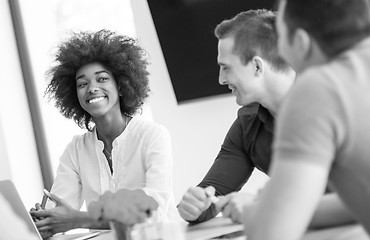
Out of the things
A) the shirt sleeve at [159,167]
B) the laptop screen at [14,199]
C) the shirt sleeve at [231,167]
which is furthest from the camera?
the shirt sleeve at [159,167]

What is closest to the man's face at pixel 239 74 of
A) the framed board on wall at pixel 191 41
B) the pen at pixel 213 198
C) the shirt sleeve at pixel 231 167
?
the shirt sleeve at pixel 231 167

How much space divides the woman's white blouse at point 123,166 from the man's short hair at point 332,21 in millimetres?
1643

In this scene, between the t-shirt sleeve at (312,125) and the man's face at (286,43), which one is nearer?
the t-shirt sleeve at (312,125)

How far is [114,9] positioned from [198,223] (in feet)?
8.62

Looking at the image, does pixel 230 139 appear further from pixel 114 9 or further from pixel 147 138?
pixel 114 9

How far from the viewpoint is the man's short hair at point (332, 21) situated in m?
0.92

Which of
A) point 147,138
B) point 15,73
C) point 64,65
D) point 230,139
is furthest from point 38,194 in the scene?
point 230,139

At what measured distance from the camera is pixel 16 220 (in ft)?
6.44

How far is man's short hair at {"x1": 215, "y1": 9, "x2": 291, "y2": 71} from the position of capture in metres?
2.09

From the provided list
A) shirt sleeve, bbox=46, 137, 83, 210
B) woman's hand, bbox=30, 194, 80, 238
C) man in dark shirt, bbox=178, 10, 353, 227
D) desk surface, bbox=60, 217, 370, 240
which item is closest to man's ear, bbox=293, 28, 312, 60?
desk surface, bbox=60, 217, 370, 240

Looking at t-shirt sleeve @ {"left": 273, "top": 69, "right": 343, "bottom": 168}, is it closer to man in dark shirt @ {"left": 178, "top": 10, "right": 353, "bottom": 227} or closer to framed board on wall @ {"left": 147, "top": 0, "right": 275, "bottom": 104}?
man in dark shirt @ {"left": 178, "top": 10, "right": 353, "bottom": 227}

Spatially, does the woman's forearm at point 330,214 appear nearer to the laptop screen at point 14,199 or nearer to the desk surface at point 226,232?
the desk surface at point 226,232

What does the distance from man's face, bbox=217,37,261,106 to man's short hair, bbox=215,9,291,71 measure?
0.02 m

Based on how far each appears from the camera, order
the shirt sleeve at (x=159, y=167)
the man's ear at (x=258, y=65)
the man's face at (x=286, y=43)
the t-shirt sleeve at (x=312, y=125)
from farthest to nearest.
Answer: the shirt sleeve at (x=159, y=167) → the man's ear at (x=258, y=65) → the man's face at (x=286, y=43) → the t-shirt sleeve at (x=312, y=125)
